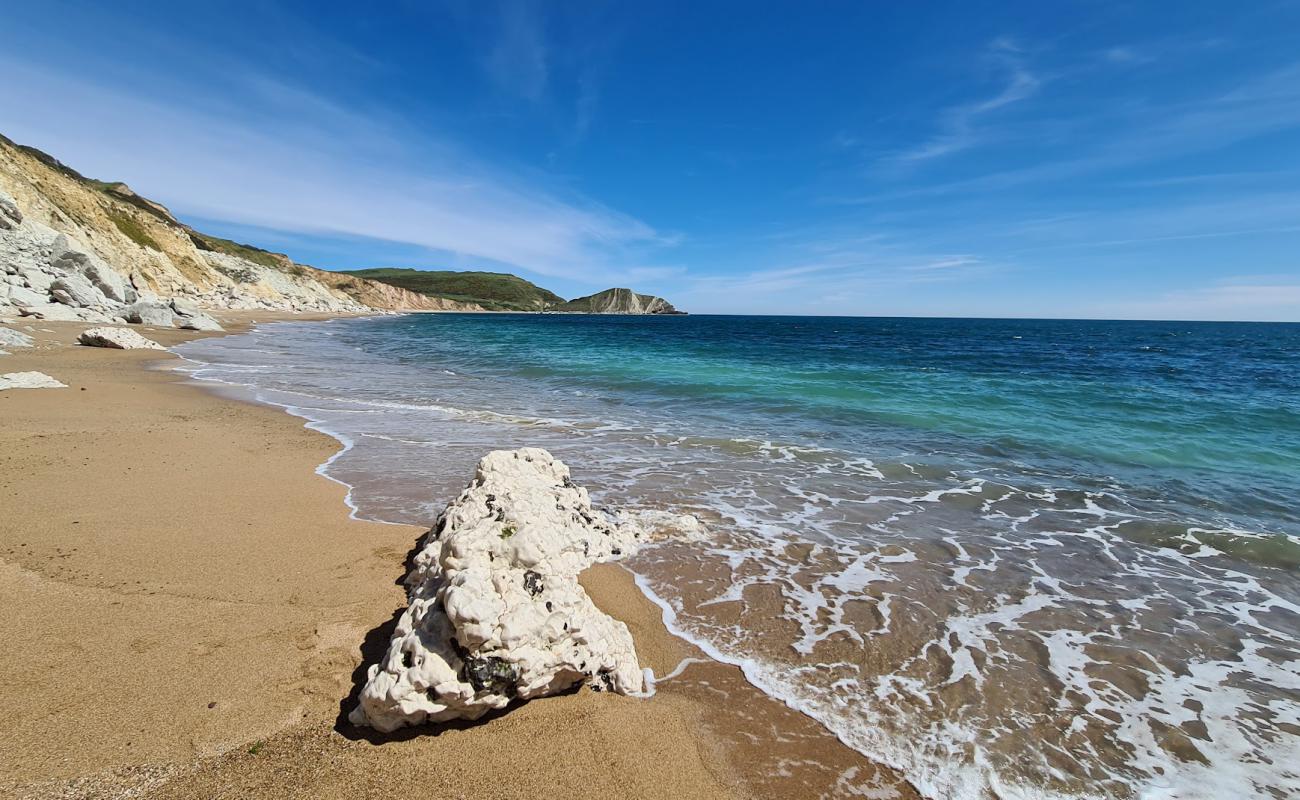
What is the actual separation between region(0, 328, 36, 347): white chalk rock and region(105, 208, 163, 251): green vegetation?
44.0 m

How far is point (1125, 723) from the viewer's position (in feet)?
12.6

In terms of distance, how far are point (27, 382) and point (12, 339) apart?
10166 millimetres

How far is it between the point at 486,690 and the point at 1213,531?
982cm

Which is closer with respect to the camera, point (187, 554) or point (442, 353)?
point (187, 554)

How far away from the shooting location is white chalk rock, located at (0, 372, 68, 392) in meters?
11.6

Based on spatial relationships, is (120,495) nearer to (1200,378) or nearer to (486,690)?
(486,690)

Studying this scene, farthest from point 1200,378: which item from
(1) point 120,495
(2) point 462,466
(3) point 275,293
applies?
(3) point 275,293

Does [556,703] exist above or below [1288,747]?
above

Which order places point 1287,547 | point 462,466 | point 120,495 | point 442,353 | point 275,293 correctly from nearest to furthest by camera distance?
point 120,495
point 1287,547
point 462,466
point 442,353
point 275,293

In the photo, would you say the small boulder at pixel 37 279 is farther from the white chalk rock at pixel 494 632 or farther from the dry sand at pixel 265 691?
the white chalk rock at pixel 494 632

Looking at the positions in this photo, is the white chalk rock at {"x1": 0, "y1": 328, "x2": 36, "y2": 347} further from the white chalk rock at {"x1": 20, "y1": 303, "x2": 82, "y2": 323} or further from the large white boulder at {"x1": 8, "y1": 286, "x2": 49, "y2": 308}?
the large white boulder at {"x1": 8, "y1": 286, "x2": 49, "y2": 308}

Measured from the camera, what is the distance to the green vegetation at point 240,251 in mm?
88875

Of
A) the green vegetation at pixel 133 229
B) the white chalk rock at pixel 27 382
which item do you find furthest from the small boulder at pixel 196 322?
the green vegetation at pixel 133 229

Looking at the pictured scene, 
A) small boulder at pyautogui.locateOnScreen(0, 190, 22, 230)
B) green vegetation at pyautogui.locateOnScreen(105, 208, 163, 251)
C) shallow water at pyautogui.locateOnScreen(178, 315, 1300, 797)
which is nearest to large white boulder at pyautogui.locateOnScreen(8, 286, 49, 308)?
small boulder at pyautogui.locateOnScreen(0, 190, 22, 230)
